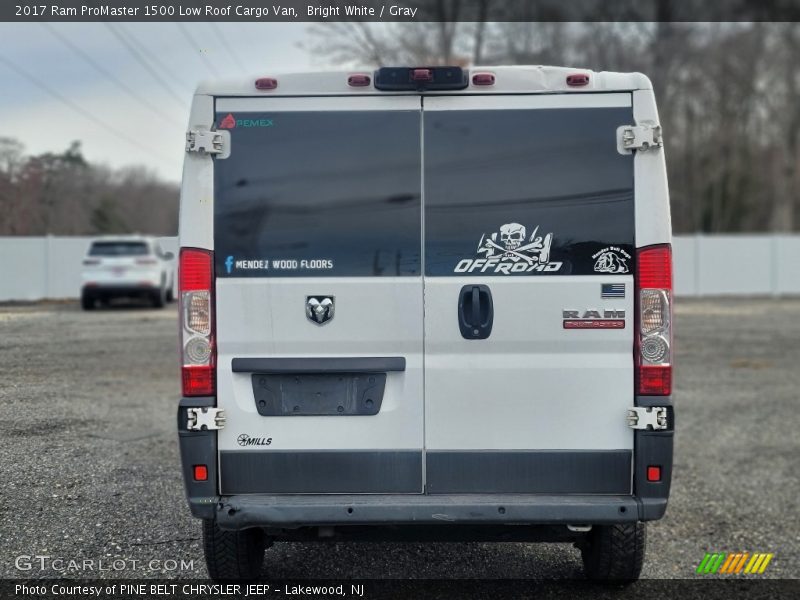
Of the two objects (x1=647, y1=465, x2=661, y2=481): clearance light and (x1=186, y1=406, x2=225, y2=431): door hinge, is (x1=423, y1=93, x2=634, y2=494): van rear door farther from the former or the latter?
(x1=186, y1=406, x2=225, y2=431): door hinge

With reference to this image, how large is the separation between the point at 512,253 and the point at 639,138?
80cm

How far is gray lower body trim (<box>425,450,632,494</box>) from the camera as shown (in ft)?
14.1

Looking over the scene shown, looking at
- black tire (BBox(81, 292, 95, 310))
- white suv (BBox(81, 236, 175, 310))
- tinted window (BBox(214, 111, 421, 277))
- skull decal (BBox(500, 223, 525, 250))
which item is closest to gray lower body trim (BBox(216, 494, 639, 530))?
tinted window (BBox(214, 111, 421, 277))

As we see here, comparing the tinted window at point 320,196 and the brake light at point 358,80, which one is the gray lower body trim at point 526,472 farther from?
the brake light at point 358,80

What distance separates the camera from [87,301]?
15.5m

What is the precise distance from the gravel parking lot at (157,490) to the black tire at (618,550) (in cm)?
45

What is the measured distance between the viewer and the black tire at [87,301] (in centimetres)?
1472

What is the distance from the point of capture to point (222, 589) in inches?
191

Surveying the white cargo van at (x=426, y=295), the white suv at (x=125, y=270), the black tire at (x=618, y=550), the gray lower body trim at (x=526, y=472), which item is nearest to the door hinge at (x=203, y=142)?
the white cargo van at (x=426, y=295)

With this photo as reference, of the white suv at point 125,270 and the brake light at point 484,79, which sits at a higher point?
the brake light at point 484,79

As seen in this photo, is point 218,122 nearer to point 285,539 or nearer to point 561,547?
point 285,539

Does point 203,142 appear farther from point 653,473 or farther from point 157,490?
point 157,490

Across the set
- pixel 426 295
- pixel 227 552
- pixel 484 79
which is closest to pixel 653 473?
pixel 426 295

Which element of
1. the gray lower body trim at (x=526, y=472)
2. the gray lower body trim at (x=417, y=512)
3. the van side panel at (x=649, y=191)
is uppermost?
the van side panel at (x=649, y=191)
